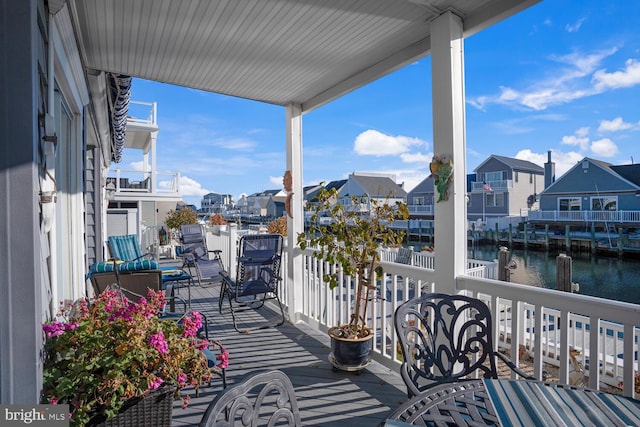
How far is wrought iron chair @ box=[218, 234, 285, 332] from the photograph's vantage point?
437 cm

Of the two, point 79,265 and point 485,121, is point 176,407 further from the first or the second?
point 485,121

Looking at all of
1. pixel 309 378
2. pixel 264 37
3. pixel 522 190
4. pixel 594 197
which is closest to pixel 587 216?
pixel 594 197

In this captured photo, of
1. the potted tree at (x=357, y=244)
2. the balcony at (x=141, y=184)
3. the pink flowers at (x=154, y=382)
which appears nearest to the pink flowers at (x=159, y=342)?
the pink flowers at (x=154, y=382)

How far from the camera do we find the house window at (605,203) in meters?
13.4

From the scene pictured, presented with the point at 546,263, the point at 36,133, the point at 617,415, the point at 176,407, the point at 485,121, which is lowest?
the point at 546,263

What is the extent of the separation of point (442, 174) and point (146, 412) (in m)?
2.19

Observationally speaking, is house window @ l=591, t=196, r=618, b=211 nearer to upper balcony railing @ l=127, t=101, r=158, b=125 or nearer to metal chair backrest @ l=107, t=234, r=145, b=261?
metal chair backrest @ l=107, t=234, r=145, b=261

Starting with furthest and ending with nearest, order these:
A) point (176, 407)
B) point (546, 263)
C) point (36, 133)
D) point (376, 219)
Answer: point (546, 263)
point (376, 219)
point (176, 407)
point (36, 133)

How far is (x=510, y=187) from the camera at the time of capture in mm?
18531

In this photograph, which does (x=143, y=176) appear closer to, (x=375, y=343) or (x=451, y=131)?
(x=375, y=343)

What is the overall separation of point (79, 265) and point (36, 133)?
7.31 ft

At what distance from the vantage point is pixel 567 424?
3.57ft

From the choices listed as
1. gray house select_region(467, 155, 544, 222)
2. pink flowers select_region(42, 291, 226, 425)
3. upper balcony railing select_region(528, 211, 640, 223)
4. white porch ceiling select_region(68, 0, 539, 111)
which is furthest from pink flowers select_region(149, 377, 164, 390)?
gray house select_region(467, 155, 544, 222)

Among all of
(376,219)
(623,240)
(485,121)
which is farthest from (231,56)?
(623,240)
